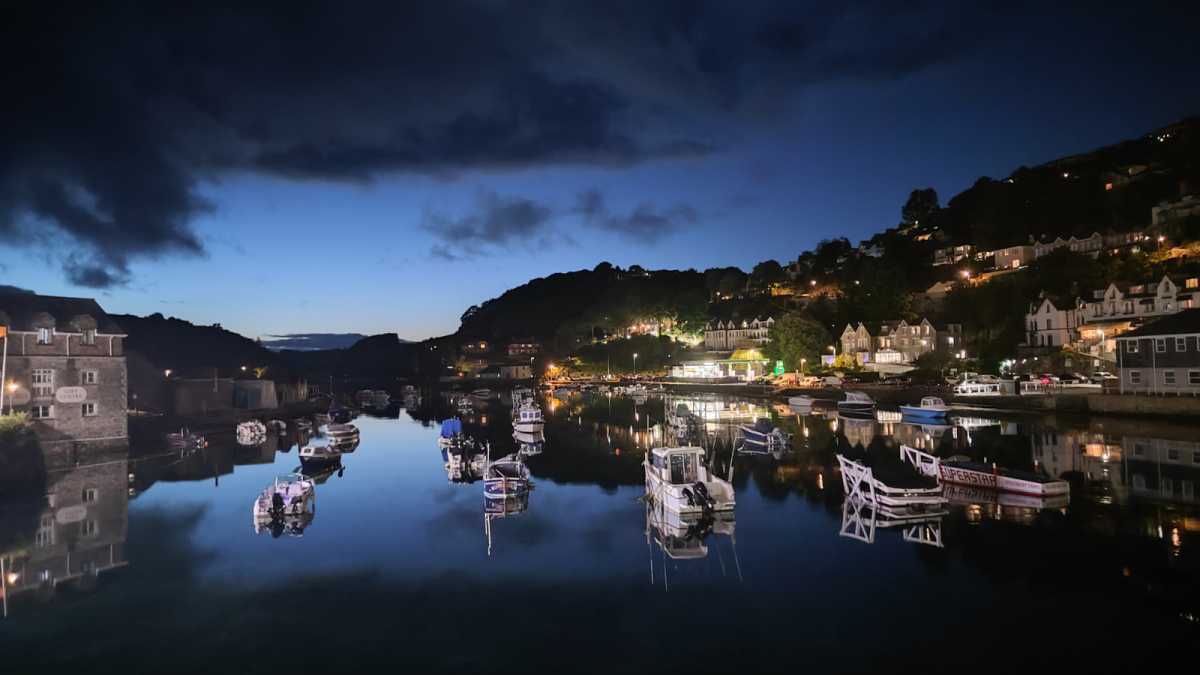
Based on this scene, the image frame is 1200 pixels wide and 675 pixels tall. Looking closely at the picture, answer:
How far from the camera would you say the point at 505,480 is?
27.7 meters

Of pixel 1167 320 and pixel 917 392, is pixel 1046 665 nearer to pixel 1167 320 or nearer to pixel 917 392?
pixel 1167 320

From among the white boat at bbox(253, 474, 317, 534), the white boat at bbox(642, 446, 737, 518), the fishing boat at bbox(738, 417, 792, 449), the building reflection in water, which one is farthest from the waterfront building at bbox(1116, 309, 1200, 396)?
the building reflection in water

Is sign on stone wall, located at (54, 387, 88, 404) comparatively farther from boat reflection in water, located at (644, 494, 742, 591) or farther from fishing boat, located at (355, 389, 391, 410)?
fishing boat, located at (355, 389, 391, 410)

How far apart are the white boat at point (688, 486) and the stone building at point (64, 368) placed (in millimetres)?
33330

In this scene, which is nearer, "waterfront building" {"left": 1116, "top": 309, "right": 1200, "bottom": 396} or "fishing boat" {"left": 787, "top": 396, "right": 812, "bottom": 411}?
"waterfront building" {"left": 1116, "top": 309, "right": 1200, "bottom": 396}

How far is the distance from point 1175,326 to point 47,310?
69.2 meters

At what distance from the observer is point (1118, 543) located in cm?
1883

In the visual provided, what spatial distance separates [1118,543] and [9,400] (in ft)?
157

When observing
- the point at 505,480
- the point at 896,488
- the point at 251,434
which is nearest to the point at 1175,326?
the point at 896,488

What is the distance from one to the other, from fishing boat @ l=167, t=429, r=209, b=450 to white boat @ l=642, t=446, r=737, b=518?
3511 cm

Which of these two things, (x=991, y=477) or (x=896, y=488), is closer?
(x=896, y=488)

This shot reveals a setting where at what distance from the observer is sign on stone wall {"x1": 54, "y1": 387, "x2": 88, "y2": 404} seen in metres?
35.9

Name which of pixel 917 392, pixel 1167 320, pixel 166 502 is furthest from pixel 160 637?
pixel 917 392

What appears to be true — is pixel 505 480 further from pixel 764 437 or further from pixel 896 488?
pixel 764 437
